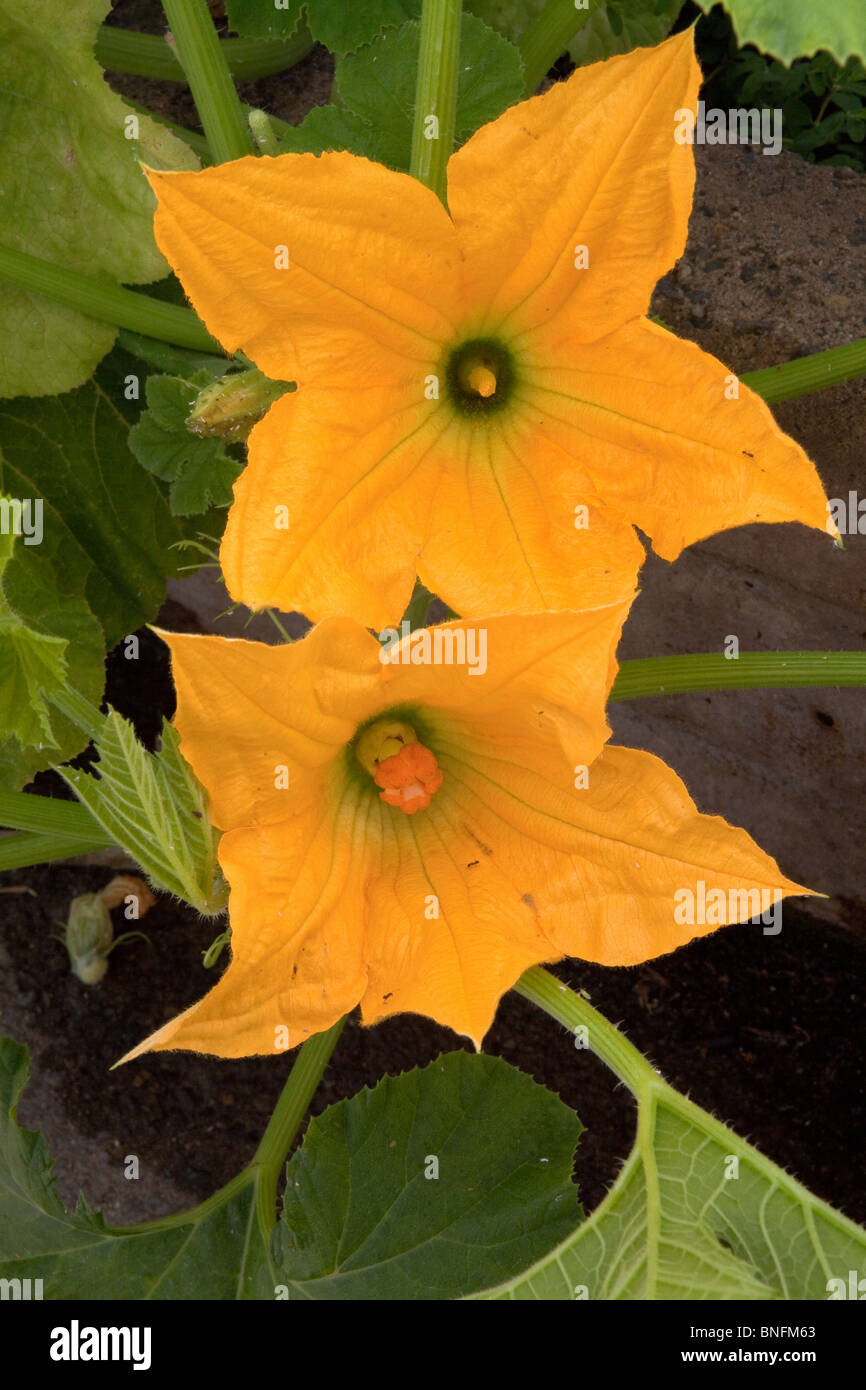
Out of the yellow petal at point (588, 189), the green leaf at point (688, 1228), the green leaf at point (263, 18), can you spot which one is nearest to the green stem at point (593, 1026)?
the green leaf at point (688, 1228)

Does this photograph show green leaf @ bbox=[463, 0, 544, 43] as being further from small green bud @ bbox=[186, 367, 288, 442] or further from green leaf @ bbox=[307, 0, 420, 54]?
small green bud @ bbox=[186, 367, 288, 442]

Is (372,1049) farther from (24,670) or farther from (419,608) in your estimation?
(24,670)

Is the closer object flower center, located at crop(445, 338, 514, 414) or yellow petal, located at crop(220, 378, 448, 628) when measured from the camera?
yellow petal, located at crop(220, 378, 448, 628)

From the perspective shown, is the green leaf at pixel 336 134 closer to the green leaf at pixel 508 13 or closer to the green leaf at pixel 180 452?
the green leaf at pixel 180 452

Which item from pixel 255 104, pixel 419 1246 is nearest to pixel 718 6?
pixel 255 104

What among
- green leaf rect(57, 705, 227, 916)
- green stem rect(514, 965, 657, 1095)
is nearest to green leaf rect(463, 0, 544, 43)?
green leaf rect(57, 705, 227, 916)

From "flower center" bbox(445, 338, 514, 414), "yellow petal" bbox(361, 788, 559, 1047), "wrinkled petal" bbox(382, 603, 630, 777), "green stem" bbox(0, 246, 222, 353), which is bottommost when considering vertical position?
"yellow petal" bbox(361, 788, 559, 1047)

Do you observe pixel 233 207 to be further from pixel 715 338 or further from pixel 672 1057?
pixel 672 1057
